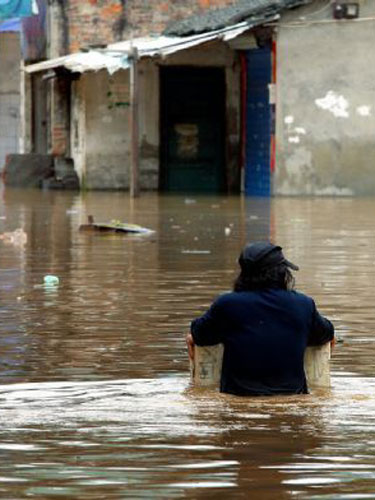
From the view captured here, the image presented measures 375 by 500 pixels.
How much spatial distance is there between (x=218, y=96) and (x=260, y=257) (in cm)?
2777

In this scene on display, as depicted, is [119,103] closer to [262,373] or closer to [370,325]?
[370,325]

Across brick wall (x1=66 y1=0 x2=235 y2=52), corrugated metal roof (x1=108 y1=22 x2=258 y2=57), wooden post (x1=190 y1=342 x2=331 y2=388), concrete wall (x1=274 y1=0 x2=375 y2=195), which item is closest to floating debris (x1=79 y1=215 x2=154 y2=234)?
corrugated metal roof (x1=108 y1=22 x2=258 y2=57)

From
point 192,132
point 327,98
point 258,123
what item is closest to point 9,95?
point 192,132

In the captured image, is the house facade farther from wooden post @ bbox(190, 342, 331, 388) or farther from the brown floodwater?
wooden post @ bbox(190, 342, 331, 388)

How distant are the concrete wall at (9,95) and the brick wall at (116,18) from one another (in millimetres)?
12035

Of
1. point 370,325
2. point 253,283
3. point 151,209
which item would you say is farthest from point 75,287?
point 151,209

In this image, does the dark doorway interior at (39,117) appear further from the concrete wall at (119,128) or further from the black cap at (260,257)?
the black cap at (260,257)

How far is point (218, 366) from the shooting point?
8281 millimetres

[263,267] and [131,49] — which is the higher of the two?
[131,49]

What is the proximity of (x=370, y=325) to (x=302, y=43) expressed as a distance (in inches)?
789

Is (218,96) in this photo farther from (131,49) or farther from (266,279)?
(266,279)

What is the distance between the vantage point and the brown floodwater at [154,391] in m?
6.25

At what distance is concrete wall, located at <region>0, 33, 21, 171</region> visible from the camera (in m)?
47.9

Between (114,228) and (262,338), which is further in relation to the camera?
(114,228)
